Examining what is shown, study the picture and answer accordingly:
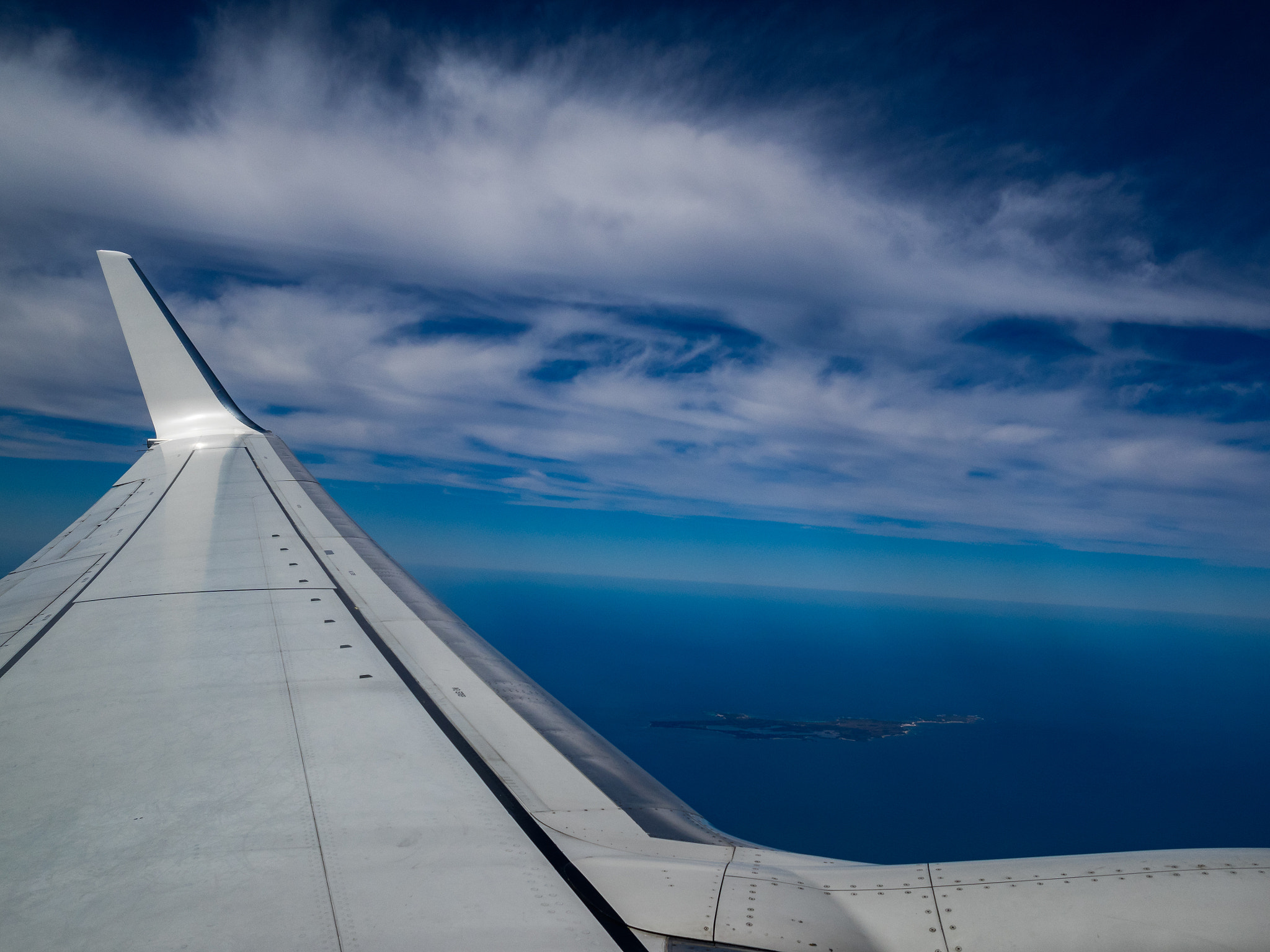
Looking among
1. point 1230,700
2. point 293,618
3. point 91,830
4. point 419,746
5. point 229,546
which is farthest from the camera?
point 1230,700

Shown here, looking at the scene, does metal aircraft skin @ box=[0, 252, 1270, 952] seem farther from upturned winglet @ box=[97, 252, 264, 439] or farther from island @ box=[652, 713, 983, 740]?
island @ box=[652, 713, 983, 740]

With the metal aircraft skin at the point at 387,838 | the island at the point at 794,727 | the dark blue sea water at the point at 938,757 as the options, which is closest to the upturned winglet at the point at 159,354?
the metal aircraft skin at the point at 387,838

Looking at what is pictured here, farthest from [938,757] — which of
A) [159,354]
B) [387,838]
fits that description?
[387,838]

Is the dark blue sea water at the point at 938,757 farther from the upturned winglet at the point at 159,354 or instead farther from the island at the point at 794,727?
the upturned winglet at the point at 159,354

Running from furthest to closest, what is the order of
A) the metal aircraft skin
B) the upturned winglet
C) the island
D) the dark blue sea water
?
the island < the dark blue sea water < the upturned winglet < the metal aircraft skin

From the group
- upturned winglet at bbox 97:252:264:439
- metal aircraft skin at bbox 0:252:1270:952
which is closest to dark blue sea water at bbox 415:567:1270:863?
upturned winglet at bbox 97:252:264:439

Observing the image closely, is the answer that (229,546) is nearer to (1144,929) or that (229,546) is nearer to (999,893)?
(999,893)

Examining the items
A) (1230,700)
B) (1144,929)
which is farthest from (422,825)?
(1230,700)
